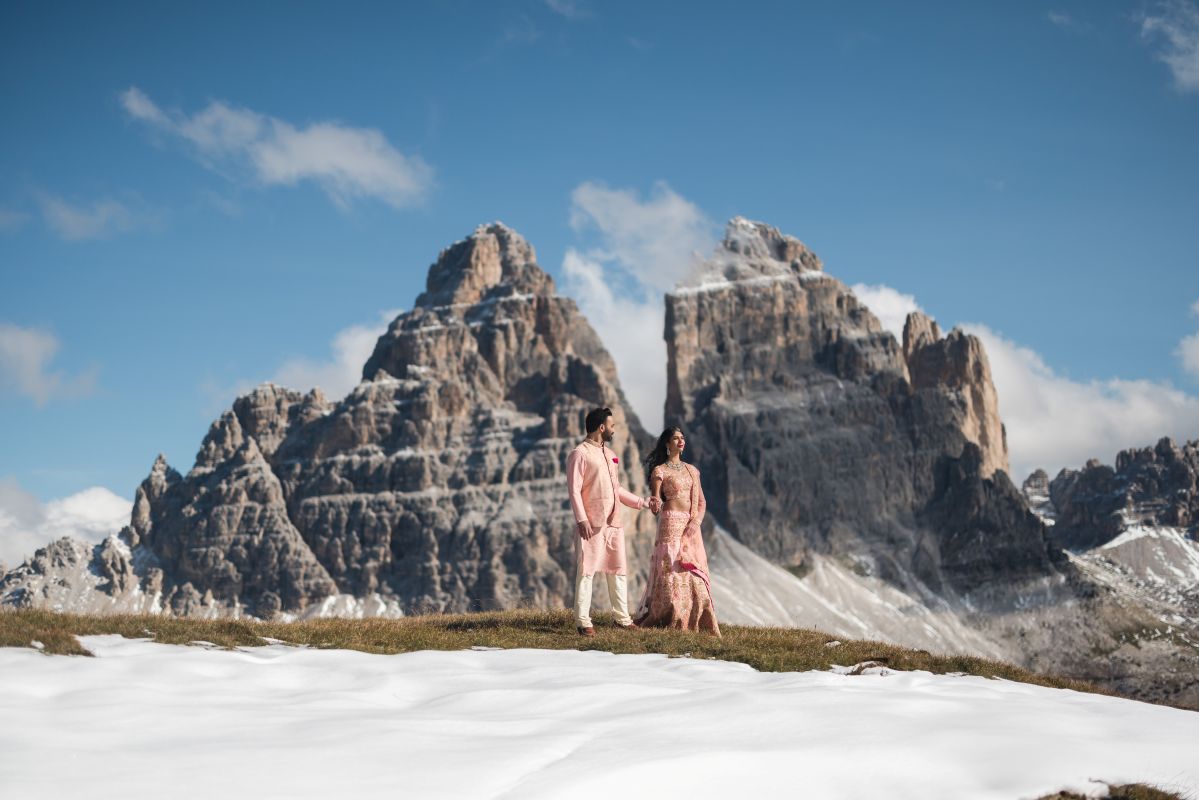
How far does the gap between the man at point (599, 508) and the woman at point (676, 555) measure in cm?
40

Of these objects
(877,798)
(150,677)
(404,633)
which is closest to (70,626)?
(150,677)

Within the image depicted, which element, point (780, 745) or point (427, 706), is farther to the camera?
point (427, 706)

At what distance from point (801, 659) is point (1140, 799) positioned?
831 centimetres

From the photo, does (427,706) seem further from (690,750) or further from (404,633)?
(404,633)

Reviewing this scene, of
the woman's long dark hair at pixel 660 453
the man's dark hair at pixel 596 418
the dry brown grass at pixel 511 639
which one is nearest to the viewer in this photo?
the dry brown grass at pixel 511 639

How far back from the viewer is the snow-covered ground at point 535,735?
1191 centimetres

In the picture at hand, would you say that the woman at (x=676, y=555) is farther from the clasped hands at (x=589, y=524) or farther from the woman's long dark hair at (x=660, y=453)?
the clasped hands at (x=589, y=524)

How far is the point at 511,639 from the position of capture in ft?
77.7

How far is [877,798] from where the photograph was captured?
1233cm

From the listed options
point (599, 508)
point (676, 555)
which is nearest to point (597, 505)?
point (599, 508)

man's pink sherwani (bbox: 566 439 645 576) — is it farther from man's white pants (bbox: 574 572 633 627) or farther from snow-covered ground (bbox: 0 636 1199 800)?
snow-covered ground (bbox: 0 636 1199 800)

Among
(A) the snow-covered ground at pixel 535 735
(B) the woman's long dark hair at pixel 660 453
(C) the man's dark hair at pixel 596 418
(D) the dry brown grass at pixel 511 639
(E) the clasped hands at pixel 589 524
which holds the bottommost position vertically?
(A) the snow-covered ground at pixel 535 735

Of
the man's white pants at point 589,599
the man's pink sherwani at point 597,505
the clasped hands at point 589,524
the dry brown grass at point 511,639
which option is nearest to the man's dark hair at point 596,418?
the man's pink sherwani at point 597,505

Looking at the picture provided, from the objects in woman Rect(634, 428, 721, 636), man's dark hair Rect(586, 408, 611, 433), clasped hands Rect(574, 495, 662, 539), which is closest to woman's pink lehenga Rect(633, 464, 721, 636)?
woman Rect(634, 428, 721, 636)
